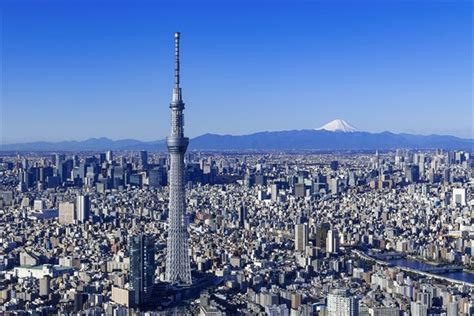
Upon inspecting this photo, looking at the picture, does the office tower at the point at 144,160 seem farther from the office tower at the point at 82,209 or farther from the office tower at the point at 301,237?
the office tower at the point at 301,237

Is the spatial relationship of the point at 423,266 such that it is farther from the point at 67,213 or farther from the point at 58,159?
the point at 58,159

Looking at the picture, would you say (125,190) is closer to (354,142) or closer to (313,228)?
(313,228)

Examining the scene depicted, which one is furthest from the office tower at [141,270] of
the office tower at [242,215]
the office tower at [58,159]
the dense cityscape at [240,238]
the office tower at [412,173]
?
the office tower at [412,173]

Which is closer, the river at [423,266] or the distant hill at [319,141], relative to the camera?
the river at [423,266]

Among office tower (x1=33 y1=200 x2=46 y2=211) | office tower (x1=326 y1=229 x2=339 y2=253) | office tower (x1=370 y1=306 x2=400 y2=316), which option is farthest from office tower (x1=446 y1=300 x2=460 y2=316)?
office tower (x1=33 y1=200 x2=46 y2=211)

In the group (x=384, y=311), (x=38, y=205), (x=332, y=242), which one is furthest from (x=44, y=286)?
(x=38, y=205)

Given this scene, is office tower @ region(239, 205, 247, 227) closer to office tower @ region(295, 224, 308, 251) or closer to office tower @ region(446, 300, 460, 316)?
office tower @ region(295, 224, 308, 251)
